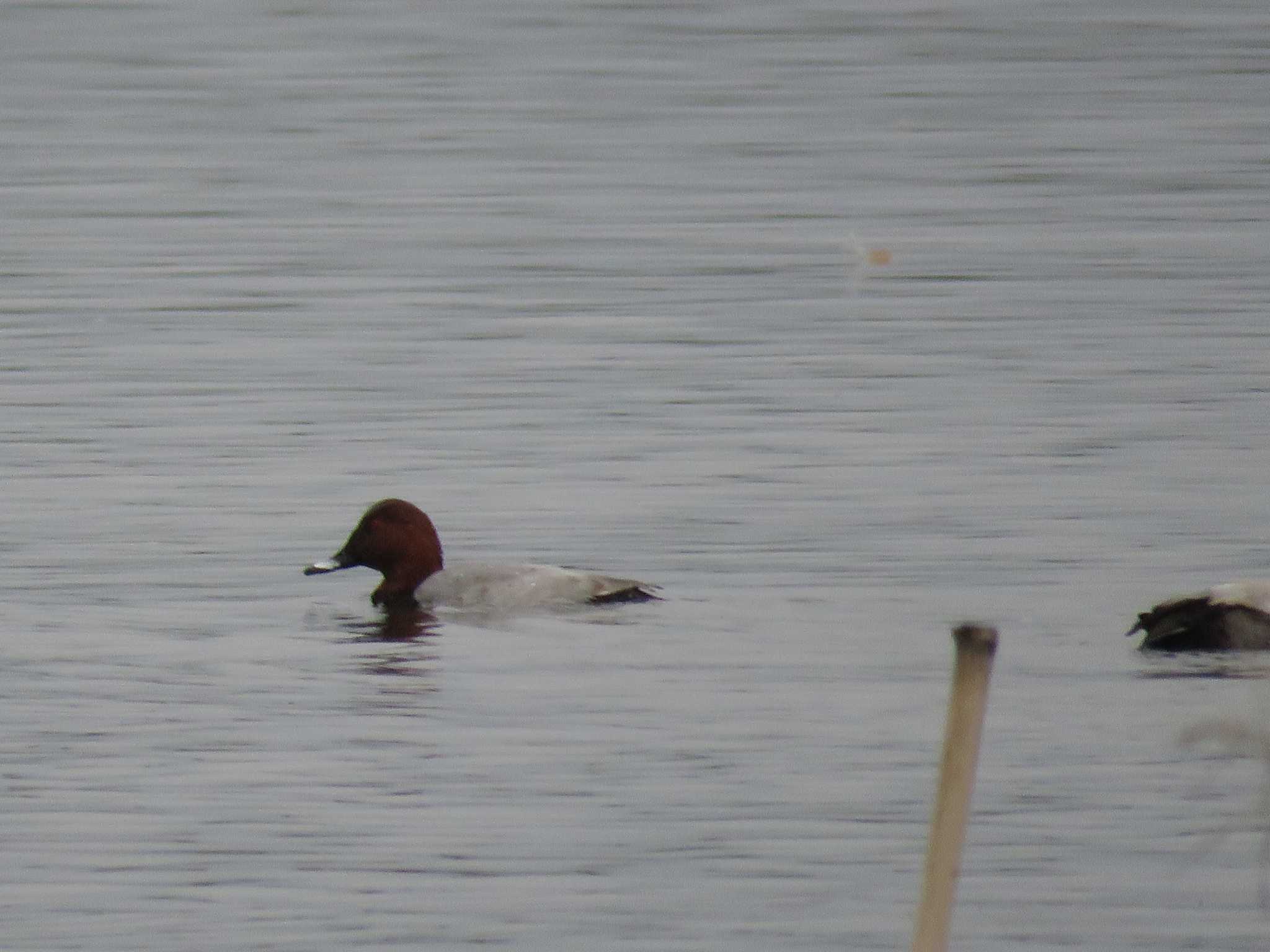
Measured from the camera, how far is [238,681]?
1022cm

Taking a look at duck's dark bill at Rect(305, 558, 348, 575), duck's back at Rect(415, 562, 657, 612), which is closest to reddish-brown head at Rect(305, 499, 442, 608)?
duck's dark bill at Rect(305, 558, 348, 575)

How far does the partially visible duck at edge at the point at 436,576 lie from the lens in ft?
37.8

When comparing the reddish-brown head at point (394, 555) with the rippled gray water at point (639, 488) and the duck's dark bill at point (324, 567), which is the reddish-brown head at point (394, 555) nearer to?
the duck's dark bill at point (324, 567)

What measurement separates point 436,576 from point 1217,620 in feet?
11.5

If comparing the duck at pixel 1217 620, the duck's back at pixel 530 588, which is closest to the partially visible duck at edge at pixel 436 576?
the duck's back at pixel 530 588

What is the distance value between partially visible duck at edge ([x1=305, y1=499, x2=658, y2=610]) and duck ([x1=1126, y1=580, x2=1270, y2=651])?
7.37 feet

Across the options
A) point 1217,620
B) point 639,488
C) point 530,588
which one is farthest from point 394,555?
point 1217,620

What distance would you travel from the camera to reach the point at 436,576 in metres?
12.1

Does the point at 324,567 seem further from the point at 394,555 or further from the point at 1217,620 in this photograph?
the point at 1217,620

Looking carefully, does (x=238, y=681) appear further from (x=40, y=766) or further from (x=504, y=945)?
(x=504, y=945)

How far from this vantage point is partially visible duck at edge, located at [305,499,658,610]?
1151 cm

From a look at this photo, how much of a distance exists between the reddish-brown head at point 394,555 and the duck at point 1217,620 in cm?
344

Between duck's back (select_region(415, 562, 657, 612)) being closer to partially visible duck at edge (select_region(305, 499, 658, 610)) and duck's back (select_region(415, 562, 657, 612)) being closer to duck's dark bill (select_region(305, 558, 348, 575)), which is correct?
partially visible duck at edge (select_region(305, 499, 658, 610))

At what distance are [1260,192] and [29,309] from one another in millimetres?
9703
